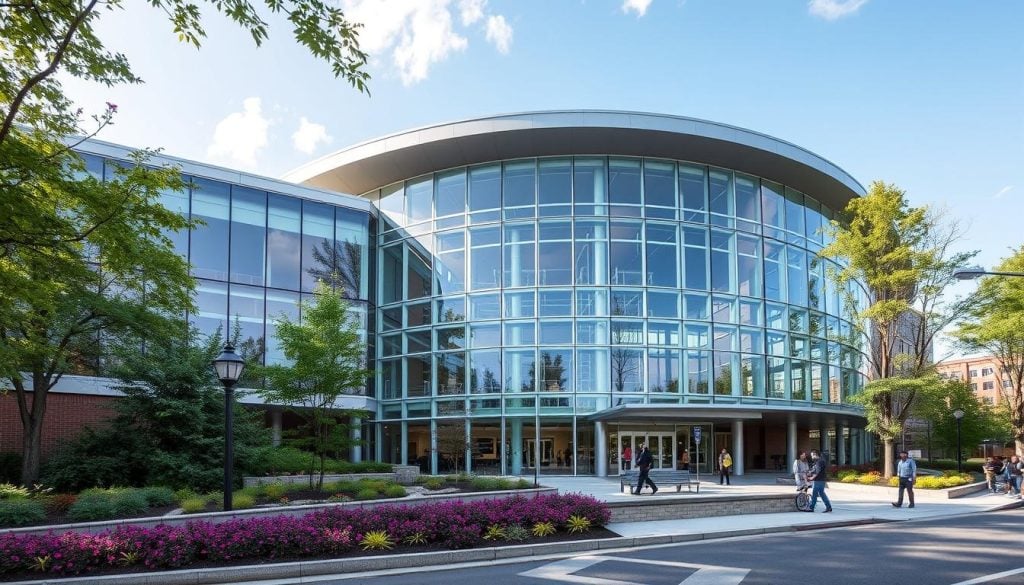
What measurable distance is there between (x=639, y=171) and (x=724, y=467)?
15.0 metres

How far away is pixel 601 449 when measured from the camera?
32969 millimetres

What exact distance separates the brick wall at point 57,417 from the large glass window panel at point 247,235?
25.5 ft

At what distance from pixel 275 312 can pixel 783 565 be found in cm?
2560

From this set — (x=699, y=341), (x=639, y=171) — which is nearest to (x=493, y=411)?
(x=699, y=341)

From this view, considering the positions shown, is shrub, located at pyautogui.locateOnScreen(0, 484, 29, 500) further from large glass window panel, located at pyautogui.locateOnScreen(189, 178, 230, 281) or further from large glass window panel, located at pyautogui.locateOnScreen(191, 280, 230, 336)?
large glass window panel, located at pyautogui.locateOnScreen(189, 178, 230, 281)

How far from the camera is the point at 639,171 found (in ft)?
115

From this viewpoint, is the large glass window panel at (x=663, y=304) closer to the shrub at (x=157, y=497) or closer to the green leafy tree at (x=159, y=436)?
the green leafy tree at (x=159, y=436)

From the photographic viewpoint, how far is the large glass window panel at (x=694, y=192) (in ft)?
115

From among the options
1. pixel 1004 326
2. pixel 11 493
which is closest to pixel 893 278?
pixel 1004 326

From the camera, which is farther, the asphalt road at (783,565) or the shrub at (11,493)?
the shrub at (11,493)

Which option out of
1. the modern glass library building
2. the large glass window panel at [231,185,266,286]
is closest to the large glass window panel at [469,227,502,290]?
the modern glass library building

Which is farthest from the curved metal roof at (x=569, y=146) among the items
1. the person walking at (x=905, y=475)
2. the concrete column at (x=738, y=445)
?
the person walking at (x=905, y=475)

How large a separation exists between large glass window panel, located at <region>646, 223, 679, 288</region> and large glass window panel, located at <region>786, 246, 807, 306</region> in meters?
7.11

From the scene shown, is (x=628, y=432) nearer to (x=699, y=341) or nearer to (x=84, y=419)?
(x=699, y=341)
